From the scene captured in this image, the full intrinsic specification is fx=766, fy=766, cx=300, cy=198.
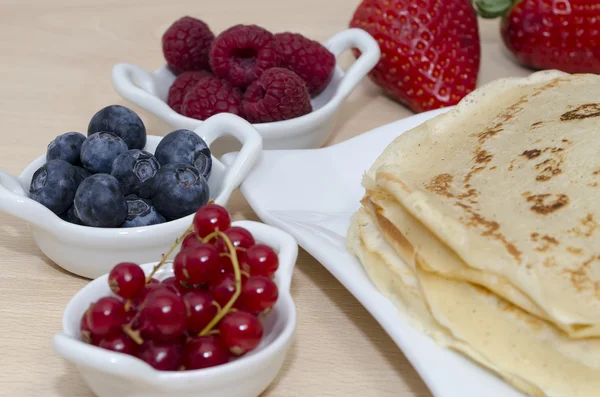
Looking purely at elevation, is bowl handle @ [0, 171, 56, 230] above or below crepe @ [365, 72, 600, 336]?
below

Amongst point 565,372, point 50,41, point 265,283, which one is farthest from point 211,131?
point 50,41

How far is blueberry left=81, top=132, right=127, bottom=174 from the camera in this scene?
111cm

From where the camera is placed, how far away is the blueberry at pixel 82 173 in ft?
3.61

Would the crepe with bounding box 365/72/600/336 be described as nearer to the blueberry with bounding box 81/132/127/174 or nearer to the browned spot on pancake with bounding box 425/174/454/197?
the browned spot on pancake with bounding box 425/174/454/197

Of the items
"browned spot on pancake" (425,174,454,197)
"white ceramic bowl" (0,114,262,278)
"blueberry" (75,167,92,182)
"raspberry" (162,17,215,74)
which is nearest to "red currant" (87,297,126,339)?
"white ceramic bowl" (0,114,262,278)

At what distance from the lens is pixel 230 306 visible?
0.83 m

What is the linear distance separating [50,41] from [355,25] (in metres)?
0.84

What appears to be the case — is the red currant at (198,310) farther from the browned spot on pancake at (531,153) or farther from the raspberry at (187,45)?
the raspberry at (187,45)

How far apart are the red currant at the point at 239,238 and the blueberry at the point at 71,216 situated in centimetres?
26

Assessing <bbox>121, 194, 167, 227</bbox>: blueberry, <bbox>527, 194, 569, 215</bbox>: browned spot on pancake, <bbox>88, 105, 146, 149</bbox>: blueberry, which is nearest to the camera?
<bbox>527, 194, 569, 215</bbox>: browned spot on pancake

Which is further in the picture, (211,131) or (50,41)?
(50,41)

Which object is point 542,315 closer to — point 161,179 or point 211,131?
point 161,179

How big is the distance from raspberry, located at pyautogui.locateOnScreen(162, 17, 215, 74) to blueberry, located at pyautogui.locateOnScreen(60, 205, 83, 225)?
524 mm

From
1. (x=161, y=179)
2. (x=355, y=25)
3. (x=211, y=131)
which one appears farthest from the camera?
(x=355, y=25)
